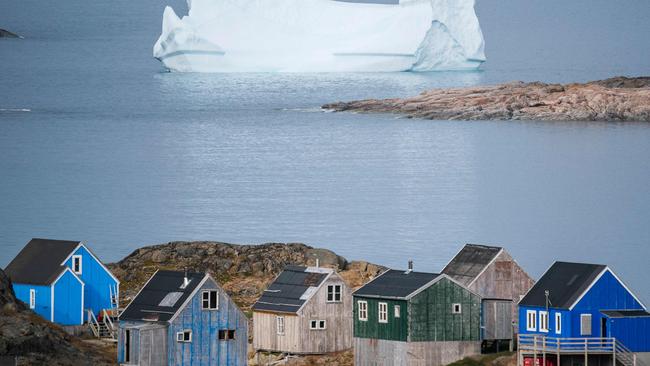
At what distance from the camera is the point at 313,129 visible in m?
101

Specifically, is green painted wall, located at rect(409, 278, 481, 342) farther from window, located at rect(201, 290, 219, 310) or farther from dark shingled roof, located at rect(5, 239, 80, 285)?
dark shingled roof, located at rect(5, 239, 80, 285)

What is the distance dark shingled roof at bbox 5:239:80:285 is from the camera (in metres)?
33.0

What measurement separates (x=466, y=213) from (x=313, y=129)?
122 ft

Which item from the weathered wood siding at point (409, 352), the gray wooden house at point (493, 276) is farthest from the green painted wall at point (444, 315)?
the gray wooden house at point (493, 276)

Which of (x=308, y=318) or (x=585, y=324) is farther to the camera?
(x=308, y=318)

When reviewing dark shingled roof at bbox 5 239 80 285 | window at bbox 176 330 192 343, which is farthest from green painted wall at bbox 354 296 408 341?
dark shingled roof at bbox 5 239 80 285

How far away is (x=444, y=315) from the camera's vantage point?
1201 inches

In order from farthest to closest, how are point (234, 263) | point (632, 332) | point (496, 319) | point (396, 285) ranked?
point (234, 263)
point (496, 319)
point (396, 285)
point (632, 332)

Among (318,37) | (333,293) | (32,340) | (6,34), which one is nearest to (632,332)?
(333,293)

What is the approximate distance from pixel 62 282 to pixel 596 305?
10.6m

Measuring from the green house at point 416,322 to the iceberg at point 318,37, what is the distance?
72.1 m

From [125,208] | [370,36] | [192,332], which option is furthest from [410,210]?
[370,36]

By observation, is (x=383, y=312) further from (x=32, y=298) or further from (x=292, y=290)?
(x=32, y=298)

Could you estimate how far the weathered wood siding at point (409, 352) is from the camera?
98.8ft
